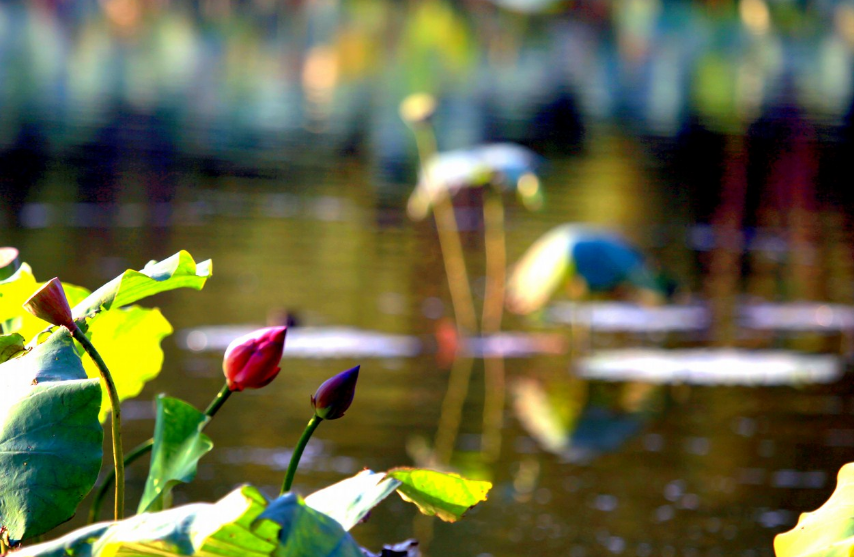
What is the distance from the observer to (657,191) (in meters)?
11.1

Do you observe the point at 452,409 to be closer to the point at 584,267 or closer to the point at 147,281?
the point at 584,267

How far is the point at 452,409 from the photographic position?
4.02m

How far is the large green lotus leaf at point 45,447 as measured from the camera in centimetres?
86

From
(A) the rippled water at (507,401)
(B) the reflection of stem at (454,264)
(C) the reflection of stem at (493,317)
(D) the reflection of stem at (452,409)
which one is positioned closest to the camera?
(A) the rippled water at (507,401)

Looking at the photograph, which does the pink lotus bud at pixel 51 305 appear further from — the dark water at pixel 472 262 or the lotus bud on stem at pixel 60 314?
the dark water at pixel 472 262

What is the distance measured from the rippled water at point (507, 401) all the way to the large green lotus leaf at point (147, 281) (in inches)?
68.5

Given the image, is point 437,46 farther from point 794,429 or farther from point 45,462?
point 45,462

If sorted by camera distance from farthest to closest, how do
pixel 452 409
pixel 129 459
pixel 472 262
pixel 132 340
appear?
pixel 472 262 → pixel 452 409 → pixel 132 340 → pixel 129 459

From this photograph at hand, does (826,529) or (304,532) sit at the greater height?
(304,532)

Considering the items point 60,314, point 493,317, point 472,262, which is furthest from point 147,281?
point 472,262

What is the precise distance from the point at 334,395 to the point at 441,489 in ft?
0.37

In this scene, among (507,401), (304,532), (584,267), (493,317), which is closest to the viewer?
(304,532)

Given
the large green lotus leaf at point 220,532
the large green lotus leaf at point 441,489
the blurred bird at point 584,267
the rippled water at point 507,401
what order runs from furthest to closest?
the blurred bird at point 584,267
the rippled water at point 507,401
the large green lotus leaf at point 441,489
the large green lotus leaf at point 220,532

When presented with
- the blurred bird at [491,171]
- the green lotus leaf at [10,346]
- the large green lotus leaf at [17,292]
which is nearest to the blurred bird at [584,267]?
the blurred bird at [491,171]
